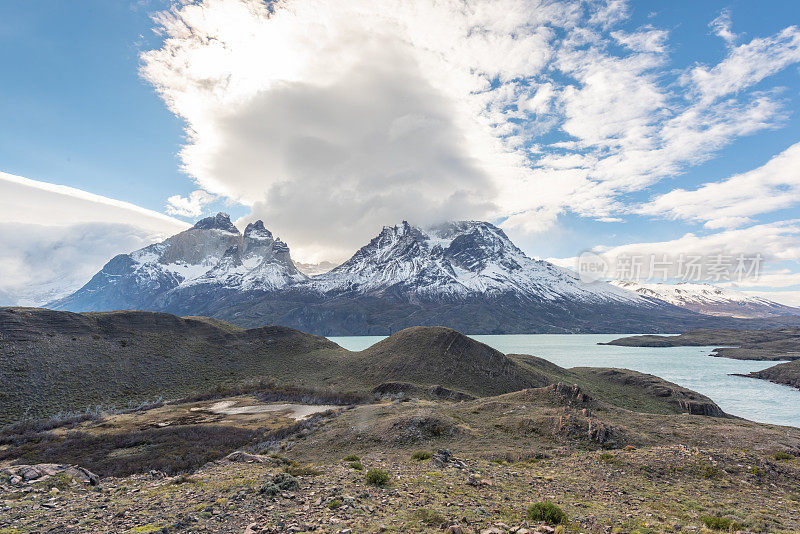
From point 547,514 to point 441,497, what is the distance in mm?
5471

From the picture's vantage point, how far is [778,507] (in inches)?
734

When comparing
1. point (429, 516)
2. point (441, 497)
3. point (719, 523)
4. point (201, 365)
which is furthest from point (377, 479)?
point (201, 365)

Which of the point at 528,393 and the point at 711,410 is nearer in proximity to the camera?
the point at 528,393

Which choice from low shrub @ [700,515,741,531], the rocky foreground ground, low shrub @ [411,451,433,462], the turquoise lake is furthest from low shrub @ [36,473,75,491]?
the turquoise lake

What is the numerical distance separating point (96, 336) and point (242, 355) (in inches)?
1577

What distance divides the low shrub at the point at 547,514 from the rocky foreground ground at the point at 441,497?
0.45m

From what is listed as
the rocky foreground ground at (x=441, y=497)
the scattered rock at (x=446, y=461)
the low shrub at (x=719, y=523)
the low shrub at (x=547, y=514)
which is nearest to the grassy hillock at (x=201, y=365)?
the scattered rock at (x=446, y=461)

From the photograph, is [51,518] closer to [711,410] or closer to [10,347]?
[10,347]

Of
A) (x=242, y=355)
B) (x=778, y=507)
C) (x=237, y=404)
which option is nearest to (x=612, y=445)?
(x=778, y=507)

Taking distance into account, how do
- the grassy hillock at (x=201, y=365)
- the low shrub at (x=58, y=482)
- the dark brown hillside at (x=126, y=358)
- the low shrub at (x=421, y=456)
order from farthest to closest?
the grassy hillock at (x=201, y=365) → the dark brown hillside at (x=126, y=358) → the low shrub at (x=421, y=456) → the low shrub at (x=58, y=482)

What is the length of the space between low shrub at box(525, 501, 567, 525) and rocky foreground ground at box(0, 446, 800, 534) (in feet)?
1.47

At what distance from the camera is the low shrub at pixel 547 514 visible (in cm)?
1476

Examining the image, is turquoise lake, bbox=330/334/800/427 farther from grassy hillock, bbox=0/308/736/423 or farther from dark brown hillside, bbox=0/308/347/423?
dark brown hillside, bbox=0/308/347/423

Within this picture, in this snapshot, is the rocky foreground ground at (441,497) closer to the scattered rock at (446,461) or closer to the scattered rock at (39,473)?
the scattered rock at (446,461)
